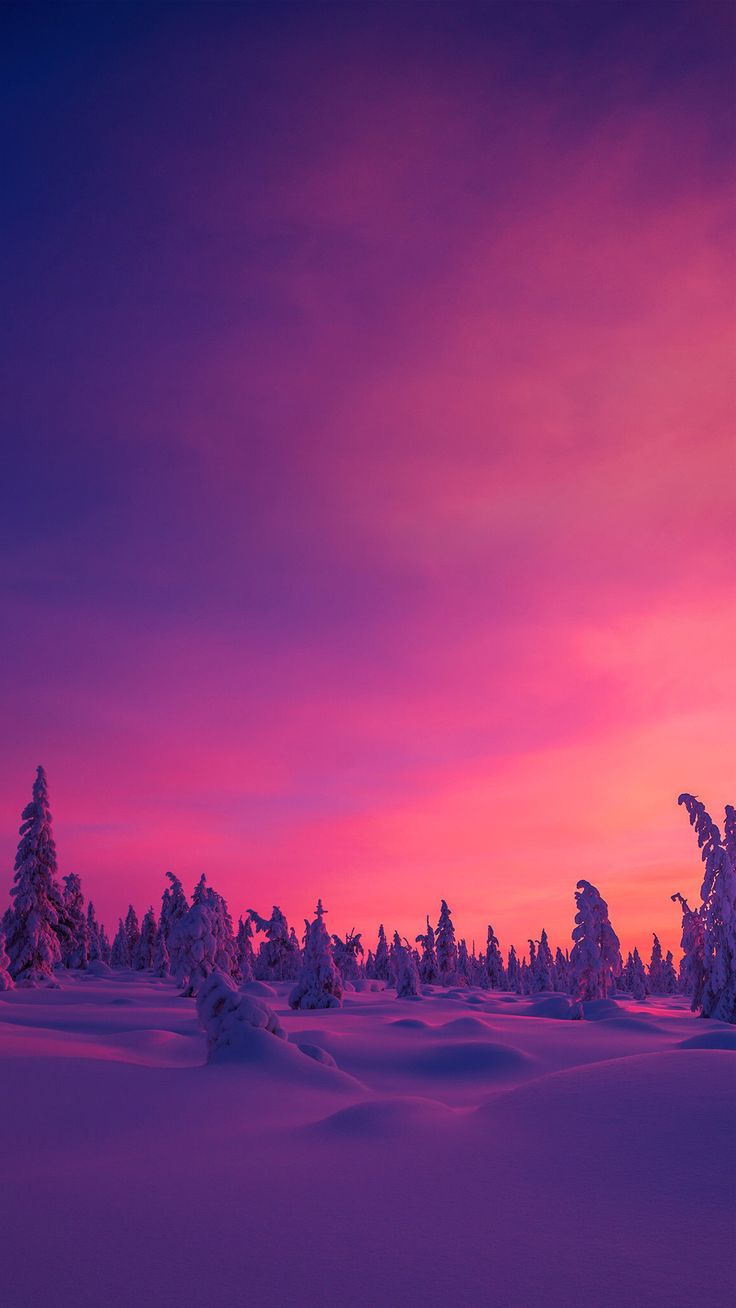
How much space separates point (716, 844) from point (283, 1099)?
1094 inches

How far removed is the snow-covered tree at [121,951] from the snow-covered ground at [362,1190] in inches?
3845

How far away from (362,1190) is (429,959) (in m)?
76.9

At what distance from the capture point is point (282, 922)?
66312 millimetres

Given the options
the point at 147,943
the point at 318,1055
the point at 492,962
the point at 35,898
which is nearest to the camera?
the point at 318,1055

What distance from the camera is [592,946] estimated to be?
43062 mm

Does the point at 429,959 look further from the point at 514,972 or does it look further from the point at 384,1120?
the point at 384,1120

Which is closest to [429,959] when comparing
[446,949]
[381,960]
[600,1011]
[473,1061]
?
[446,949]

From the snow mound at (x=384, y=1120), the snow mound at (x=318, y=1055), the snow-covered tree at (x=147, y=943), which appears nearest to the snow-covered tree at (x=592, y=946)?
the snow mound at (x=318, y=1055)

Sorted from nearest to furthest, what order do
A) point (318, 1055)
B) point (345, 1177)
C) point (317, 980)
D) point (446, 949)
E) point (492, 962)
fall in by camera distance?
1. point (345, 1177)
2. point (318, 1055)
3. point (317, 980)
4. point (446, 949)
5. point (492, 962)

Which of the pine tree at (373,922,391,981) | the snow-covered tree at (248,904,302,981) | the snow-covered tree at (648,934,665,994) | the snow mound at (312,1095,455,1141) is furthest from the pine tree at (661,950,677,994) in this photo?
the snow mound at (312,1095,455,1141)

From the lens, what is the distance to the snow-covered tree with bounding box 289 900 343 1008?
104 ft

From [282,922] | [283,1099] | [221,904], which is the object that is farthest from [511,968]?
[283,1099]

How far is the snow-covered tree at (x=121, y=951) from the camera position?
321ft

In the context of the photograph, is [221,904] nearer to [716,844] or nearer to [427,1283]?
[716,844]
